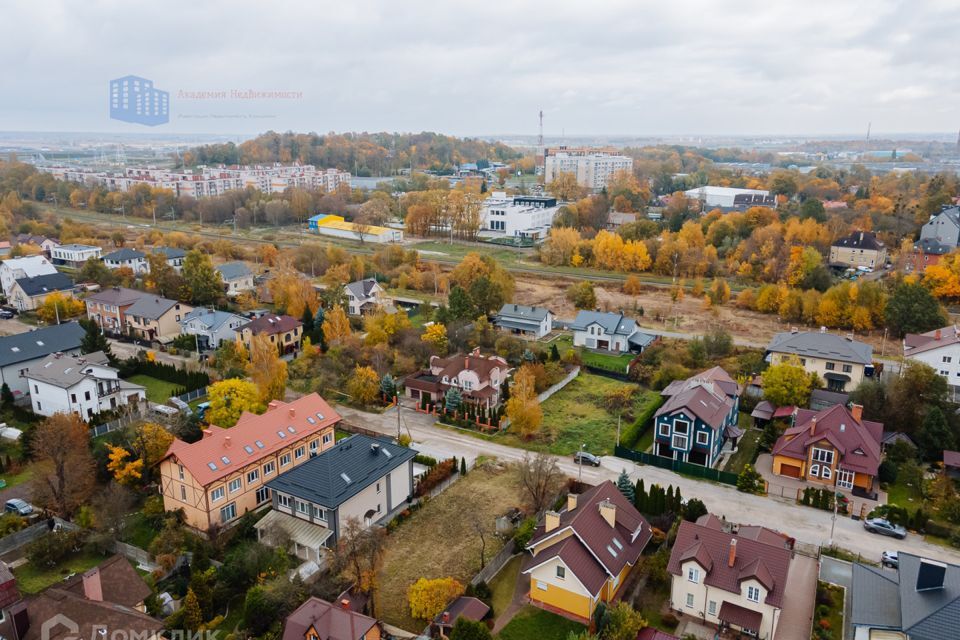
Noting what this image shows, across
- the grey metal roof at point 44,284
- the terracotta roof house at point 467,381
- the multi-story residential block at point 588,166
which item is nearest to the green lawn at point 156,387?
the terracotta roof house at point 467,381

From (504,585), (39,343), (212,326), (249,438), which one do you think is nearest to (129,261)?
(212,326)

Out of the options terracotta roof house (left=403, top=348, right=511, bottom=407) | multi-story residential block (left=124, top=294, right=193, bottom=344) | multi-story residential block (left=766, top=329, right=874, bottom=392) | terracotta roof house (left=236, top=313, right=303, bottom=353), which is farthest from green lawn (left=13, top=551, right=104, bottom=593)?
multi-story residential block (left=766, top=329, right=874, bottom=392)

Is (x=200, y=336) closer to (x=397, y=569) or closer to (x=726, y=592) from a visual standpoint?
(x=397, y=569)

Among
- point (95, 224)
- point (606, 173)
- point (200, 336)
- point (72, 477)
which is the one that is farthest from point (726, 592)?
point (606, 173)

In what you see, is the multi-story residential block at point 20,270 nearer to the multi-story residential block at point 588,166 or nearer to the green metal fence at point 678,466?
the green metal fence at point 678,466

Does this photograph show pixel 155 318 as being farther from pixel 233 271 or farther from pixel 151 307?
pixel 233 271
